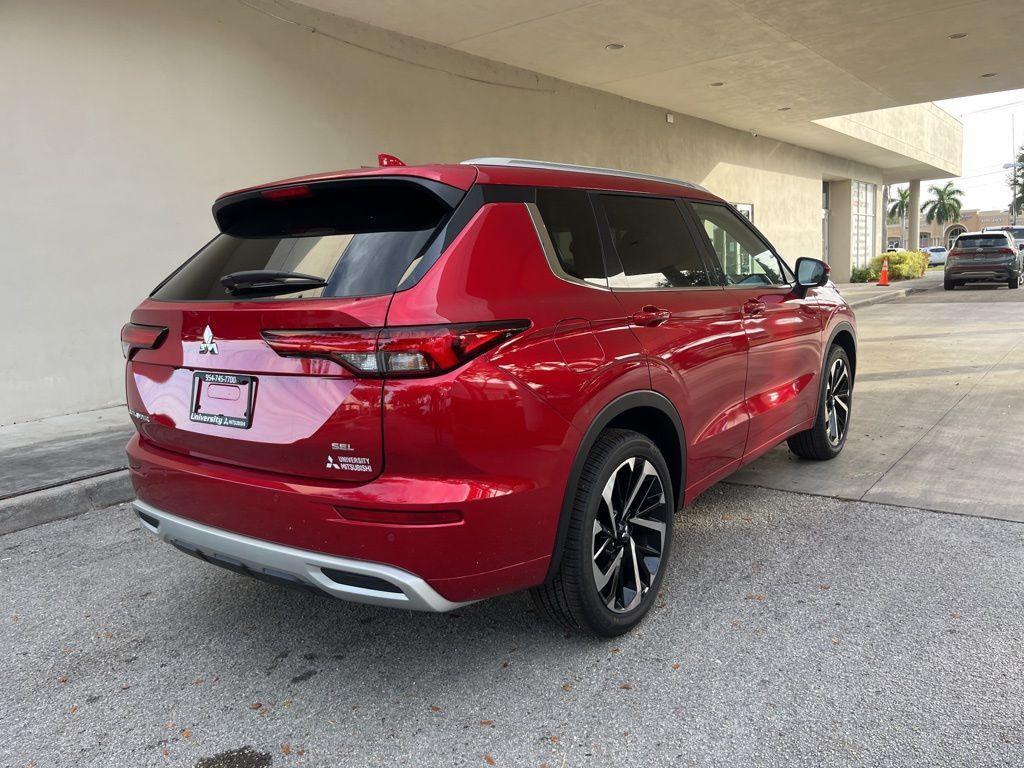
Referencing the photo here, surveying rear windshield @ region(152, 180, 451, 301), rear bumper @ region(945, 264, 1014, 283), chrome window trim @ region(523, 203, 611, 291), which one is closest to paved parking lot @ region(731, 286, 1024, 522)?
chrome window trim @ region(523, 203, 611, 291)

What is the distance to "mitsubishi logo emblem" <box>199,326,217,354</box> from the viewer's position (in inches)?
101

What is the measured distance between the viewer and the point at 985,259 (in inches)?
877

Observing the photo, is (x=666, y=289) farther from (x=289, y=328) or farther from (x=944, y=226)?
(x=944, y=226)

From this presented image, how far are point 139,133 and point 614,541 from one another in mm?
6963

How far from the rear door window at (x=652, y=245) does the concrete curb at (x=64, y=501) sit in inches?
135

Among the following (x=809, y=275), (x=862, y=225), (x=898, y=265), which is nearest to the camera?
(x=809, y=275)

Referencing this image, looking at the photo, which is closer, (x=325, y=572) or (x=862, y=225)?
(x=325, y=572)

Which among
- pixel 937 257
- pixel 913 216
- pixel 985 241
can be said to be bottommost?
pixel 937 257

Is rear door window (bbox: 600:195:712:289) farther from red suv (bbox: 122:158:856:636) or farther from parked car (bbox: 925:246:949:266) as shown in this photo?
parked car (bbox: 925:246:949:266)

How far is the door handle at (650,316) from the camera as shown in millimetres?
3029

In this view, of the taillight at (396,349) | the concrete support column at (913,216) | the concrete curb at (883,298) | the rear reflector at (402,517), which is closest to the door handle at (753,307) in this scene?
the taillight at (396,349)

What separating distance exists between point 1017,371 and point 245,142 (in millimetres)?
9241

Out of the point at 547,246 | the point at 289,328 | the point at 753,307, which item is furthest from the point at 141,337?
the point at 753,307

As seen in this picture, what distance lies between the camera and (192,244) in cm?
815
